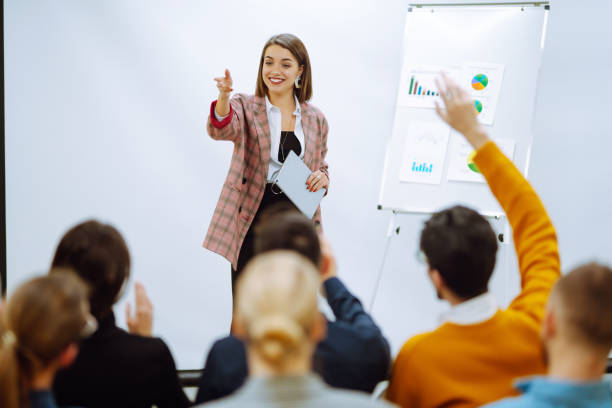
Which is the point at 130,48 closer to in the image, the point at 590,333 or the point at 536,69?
the point at 536,69

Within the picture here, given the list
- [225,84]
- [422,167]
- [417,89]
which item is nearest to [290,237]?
[225,84]

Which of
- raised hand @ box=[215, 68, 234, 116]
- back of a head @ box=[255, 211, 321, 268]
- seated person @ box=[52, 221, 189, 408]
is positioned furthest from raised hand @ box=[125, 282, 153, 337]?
raised hand @ box=[215, 68, 234, 116]

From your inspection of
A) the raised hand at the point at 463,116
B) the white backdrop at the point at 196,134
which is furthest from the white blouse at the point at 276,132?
the raised hand at the point at 463,116

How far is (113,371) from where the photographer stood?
1.42m

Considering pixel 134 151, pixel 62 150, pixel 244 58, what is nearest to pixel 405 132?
pixel 244 58

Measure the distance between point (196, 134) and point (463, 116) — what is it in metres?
2.16

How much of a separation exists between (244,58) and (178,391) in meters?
2.42

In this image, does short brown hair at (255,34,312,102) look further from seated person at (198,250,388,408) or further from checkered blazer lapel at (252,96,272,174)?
seated person at (198,250,388,408)

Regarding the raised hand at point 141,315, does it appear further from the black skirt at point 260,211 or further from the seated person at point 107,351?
the black skirt at point 260,211

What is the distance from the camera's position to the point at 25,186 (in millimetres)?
3361

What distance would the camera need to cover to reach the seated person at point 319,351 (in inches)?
52.5

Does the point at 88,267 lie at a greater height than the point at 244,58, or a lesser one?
lesser

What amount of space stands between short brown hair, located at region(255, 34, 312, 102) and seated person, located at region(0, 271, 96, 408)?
72.4 inches

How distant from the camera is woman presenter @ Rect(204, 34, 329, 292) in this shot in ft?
8.99
